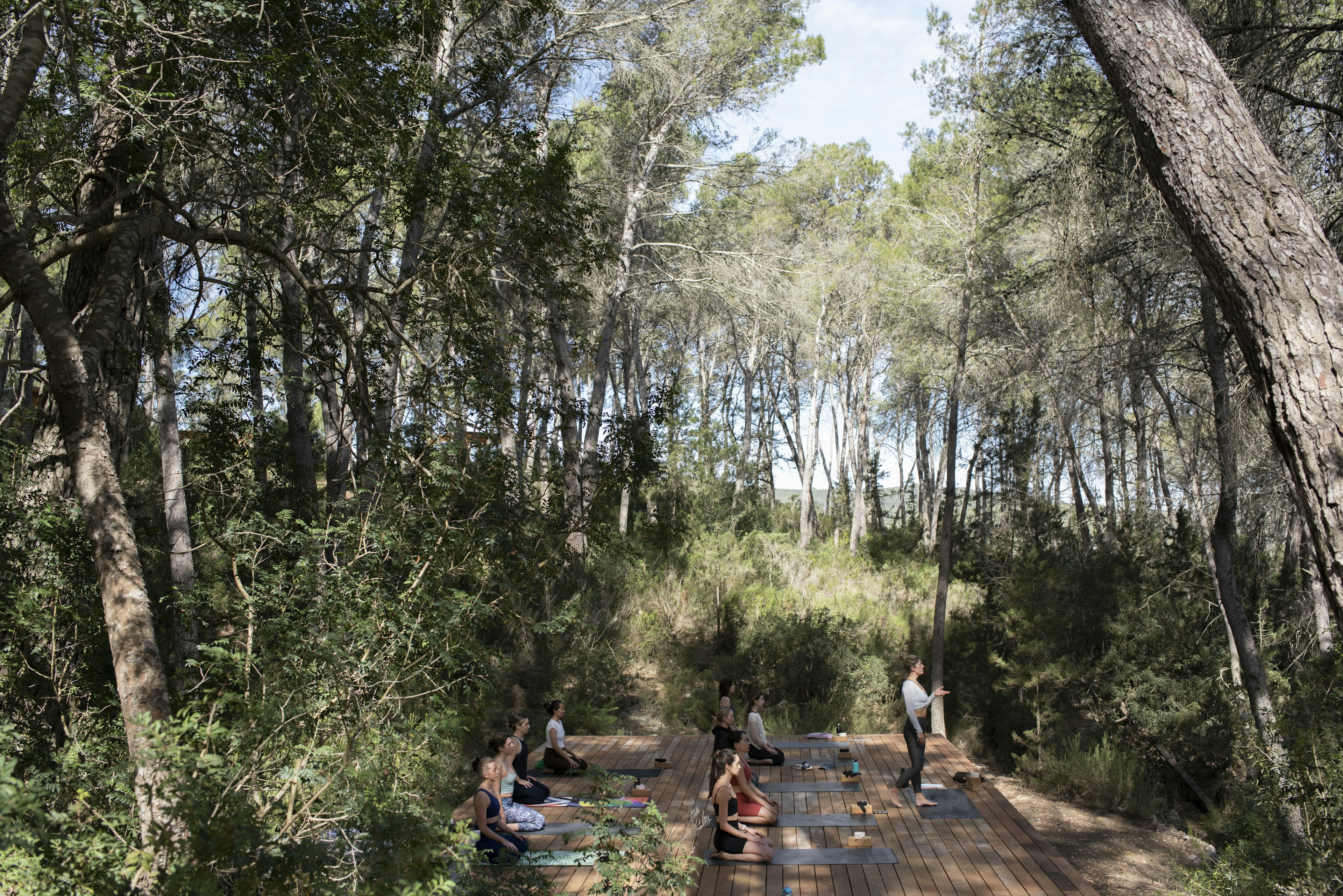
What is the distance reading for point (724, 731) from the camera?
7809mm

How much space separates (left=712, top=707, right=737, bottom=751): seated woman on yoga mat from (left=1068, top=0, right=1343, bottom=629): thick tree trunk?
215 inches

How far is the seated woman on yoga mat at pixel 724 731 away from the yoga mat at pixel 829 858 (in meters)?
1.40

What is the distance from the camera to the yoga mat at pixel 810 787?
791 cm

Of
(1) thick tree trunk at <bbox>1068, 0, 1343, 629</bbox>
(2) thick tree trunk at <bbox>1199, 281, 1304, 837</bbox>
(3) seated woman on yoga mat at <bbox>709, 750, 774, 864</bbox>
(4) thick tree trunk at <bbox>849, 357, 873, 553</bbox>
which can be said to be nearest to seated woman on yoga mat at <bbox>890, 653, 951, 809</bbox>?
(3) seated woman on yoga mat at <bbox>709, 750, 774, 864</bbox>

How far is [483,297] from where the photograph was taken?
21.9 ft

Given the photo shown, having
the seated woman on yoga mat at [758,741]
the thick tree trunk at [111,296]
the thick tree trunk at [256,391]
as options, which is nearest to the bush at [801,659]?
the seated woman on yoga mat at [758,741]

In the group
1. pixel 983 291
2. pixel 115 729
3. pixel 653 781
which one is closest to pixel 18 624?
pixel 115 729

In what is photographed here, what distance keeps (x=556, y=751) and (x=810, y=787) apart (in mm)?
2486

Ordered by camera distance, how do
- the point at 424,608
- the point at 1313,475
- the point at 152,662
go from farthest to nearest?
the point at 424,608
the point at 152,662
the point at 1313,475

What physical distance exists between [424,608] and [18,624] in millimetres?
2275

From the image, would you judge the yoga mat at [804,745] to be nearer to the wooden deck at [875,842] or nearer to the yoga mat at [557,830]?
the wooden deck at [875,842]

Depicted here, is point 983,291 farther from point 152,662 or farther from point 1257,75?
point 152,662

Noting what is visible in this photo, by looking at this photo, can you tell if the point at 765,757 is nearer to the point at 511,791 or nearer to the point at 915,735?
the point at 915,735

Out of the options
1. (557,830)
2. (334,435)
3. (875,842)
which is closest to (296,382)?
(334,435)
